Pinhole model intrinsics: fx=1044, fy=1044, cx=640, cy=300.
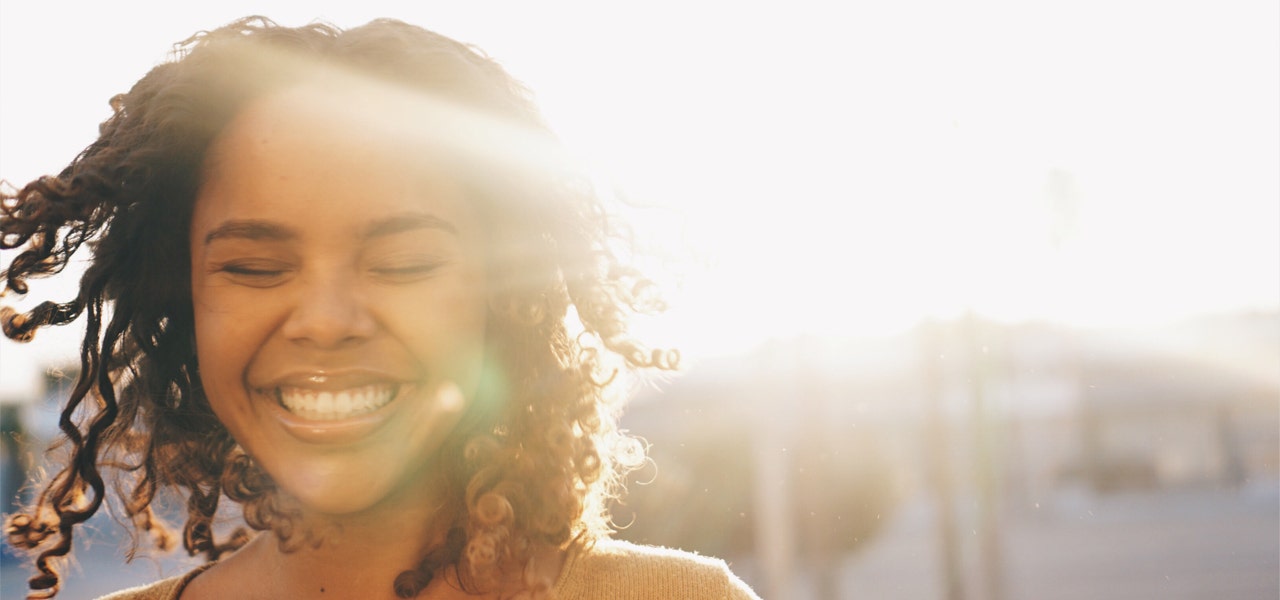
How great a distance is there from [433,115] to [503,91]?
178mm

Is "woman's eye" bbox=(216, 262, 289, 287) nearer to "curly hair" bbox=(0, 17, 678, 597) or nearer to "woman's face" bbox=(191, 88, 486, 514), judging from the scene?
"woman's face" bbox=(191, 88, 486, 514)

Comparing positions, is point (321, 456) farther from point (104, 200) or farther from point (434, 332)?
point (104, 200)

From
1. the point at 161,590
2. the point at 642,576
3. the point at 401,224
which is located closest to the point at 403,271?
the point at 401,224

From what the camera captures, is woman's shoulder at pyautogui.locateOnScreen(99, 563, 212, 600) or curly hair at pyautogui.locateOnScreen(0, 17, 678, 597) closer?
curly hair at pyautogui.locateOnScreen(0, 17, 678, 597)

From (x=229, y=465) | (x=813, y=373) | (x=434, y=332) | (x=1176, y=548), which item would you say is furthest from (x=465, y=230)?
(x=1176, y=548)

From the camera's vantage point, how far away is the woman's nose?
1599 millimetres

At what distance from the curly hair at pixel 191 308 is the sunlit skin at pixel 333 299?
0.45ft

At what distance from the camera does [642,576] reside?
6.22 ft

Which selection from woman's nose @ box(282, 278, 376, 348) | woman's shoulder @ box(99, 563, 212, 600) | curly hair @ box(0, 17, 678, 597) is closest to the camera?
woman's nose @ box(282, 278, 376, 348)

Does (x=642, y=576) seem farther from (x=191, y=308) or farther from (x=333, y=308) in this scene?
→ (x=191, y=308)

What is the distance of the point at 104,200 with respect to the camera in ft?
6.15

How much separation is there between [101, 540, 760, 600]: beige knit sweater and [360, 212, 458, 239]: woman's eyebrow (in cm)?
66

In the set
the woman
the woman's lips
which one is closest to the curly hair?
the woman

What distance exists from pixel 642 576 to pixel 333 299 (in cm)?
75
